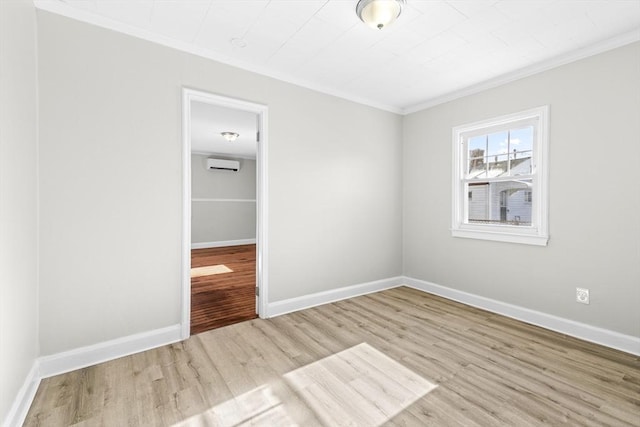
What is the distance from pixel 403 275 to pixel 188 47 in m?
3.84

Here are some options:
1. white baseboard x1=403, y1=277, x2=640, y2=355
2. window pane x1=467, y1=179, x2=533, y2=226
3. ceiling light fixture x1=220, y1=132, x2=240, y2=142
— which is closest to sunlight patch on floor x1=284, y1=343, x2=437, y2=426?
white baseboard x1=403, y1=277, x2=640, y2=355

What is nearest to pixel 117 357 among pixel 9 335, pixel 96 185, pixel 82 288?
pixel 82 288

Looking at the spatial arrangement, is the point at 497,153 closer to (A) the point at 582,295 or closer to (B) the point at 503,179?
(B) the point at 503,179

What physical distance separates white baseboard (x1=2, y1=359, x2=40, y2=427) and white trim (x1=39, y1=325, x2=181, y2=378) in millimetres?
84

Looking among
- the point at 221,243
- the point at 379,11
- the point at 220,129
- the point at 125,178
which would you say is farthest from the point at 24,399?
the point at 221,243

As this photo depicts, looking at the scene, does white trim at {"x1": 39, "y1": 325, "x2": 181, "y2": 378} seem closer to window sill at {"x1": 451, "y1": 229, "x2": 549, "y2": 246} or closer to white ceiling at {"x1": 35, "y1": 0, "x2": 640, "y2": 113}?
white ceiling at {"x1": 35, "y1": 0, "x2": 640, "y2": 113}

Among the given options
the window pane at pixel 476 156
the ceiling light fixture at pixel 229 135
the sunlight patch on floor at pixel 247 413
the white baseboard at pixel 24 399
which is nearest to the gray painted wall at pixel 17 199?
the white baseboard at pixel 24 399

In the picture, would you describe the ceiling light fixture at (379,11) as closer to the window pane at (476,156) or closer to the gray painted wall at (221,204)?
the window pane at (476,156)

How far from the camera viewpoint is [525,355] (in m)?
2.33

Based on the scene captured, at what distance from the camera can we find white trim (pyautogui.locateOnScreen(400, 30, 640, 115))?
93.6 inches

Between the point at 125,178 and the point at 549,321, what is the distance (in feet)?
13.3

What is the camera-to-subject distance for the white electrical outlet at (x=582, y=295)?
261 cm

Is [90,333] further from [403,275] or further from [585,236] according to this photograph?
[585,236]

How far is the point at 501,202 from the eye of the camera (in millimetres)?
3354
